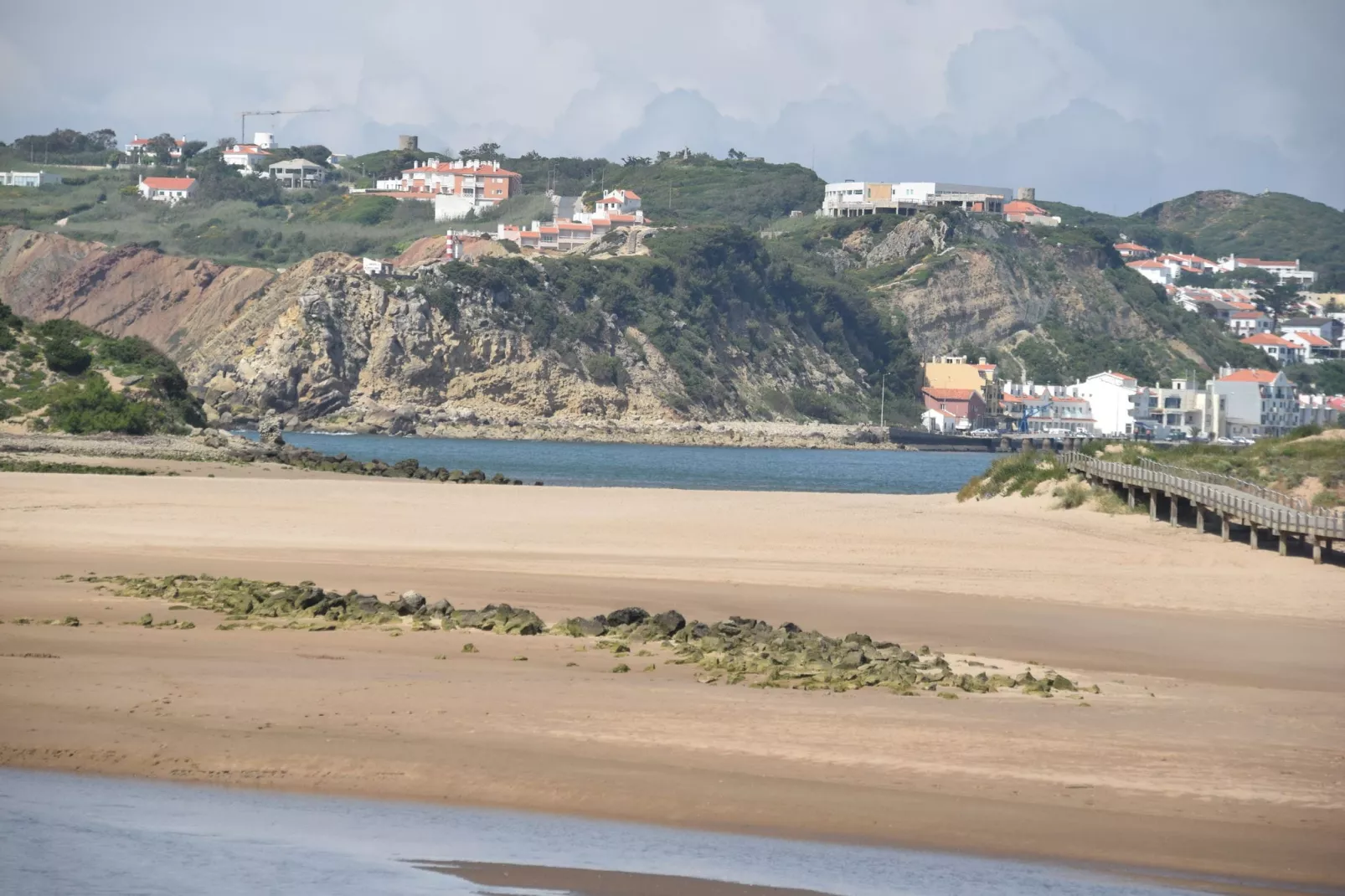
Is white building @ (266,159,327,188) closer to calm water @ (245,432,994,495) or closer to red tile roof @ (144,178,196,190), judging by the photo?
red tile roof @ (144,178,196,190)

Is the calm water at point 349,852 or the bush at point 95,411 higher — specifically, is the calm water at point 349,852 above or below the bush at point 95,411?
below

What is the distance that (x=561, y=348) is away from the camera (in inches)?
4409

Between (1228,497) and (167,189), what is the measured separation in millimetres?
165074

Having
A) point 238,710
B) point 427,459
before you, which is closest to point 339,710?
point 238,710

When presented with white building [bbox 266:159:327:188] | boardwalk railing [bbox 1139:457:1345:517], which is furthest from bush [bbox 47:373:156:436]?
white building [bbox 266:159:327:188]

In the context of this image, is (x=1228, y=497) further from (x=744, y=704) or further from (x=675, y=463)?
(x=675, y=463)

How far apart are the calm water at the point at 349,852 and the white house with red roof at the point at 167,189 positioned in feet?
573

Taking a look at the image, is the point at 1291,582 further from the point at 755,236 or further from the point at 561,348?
the point at 755,236

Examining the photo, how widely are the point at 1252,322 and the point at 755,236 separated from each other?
73357 mm

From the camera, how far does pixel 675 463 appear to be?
238 ft

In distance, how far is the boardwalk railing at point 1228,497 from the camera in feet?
84.8

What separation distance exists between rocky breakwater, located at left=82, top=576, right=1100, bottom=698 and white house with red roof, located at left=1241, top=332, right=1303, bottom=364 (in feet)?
534

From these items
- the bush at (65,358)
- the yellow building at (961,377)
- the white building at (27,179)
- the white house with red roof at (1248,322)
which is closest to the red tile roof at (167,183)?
the white building at (27,179)

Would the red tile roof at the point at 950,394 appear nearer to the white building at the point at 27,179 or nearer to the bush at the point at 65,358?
the bush at the point at 65,358
